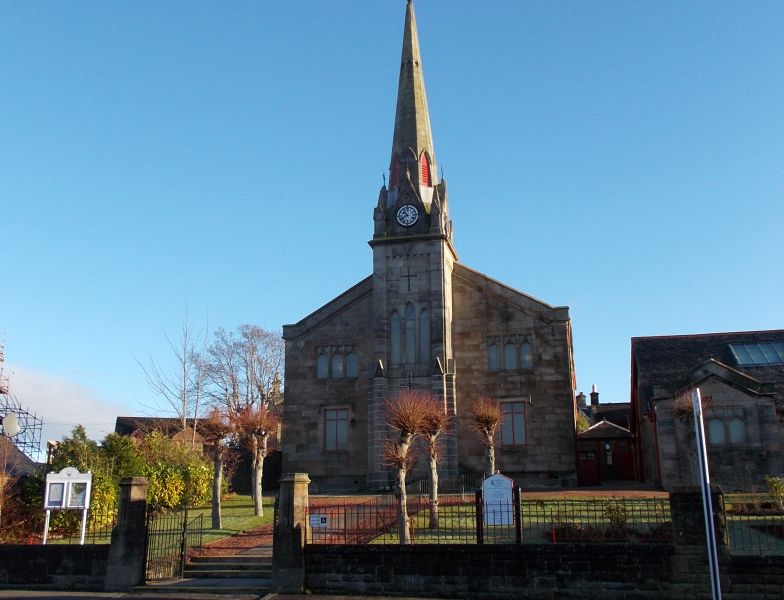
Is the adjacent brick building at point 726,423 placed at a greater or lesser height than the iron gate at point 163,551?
greater

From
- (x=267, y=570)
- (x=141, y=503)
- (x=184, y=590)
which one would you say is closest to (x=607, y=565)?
(x=267, y=570)

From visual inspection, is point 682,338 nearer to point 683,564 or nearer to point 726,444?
point 726,444

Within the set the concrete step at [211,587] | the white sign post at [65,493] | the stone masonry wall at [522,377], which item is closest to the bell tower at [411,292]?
the stone masonry wall at [522,377]

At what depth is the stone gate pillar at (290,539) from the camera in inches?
679

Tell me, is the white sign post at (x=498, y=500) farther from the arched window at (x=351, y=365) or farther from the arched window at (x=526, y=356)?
the arched window at (x=351, y=365)

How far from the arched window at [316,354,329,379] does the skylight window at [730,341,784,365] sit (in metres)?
20.4

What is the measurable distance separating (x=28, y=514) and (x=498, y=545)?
51.2 feet

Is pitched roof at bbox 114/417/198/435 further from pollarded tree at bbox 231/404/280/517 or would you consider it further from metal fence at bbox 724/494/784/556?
metal fence at bbox 724/494/784/556

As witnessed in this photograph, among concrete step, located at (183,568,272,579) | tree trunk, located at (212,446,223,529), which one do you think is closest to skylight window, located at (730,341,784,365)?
tree trunk, located at (212,446,223,529)

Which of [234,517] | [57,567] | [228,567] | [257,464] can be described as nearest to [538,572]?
[228,567]

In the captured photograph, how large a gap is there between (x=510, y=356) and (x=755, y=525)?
1881cm

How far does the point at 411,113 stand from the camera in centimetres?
4191

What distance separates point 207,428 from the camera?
29.0 meters

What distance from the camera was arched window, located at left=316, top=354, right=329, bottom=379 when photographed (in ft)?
127
